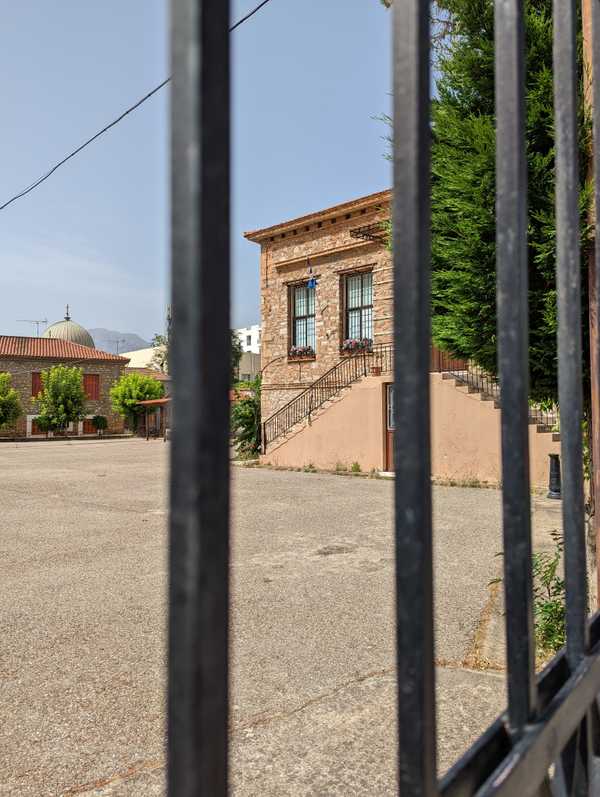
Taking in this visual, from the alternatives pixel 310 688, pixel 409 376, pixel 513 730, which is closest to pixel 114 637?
pixel 310 688

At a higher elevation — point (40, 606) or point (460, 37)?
point (460, 37)

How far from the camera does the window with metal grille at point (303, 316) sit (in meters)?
18.2

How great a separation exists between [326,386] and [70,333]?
49.3m

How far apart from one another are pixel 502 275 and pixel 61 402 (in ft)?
142

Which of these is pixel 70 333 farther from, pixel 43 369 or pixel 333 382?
pixel 333 382

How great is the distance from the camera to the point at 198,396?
446 mm

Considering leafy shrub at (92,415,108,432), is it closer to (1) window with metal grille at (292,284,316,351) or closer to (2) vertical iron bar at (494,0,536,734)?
(1) window with metal grille at (292,284,316,351)

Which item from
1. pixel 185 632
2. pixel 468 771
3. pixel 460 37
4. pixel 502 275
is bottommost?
pixel 468 771

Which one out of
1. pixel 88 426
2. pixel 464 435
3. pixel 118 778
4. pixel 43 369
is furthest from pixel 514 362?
pixel 43 369

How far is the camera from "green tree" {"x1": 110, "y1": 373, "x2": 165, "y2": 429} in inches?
1671

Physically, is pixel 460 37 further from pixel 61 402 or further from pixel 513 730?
pixel 61 402

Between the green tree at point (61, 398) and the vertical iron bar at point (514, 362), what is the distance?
4299cm

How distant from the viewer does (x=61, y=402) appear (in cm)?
4100

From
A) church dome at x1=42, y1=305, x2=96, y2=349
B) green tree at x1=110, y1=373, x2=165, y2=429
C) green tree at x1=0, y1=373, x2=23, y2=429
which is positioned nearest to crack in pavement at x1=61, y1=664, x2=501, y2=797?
green tree at x1=110, y1=373, x2=165, y2=429
